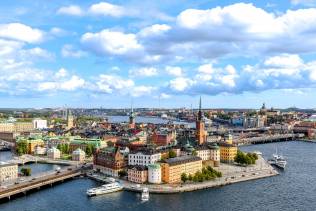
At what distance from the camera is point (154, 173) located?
49062mm

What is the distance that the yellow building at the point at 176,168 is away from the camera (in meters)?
49.4

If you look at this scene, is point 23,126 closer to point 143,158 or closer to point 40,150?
point 40,150

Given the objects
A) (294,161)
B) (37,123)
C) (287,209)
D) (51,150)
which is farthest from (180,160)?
(37,123)

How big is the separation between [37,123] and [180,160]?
9820cm

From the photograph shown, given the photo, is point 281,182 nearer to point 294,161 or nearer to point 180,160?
point 180,160

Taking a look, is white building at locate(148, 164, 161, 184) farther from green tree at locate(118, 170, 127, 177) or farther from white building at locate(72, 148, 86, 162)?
white building at locate(72, 148, 86, 162)

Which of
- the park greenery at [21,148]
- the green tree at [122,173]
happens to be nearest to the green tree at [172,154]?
the green tree at [122,173]

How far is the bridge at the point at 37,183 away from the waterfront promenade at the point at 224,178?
2.78 metres

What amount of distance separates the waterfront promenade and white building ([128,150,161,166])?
419 cm

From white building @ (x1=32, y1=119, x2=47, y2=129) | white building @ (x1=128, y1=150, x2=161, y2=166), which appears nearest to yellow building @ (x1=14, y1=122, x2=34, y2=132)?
white building @ (x1=32, y1=119, x2=47, y2=129)

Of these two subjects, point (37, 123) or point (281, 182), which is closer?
point (281, 182)

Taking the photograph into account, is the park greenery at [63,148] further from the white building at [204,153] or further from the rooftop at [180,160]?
the rooftop at [180,160]

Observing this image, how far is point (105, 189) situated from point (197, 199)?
27.6ft

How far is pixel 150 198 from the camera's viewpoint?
43.3 metres
